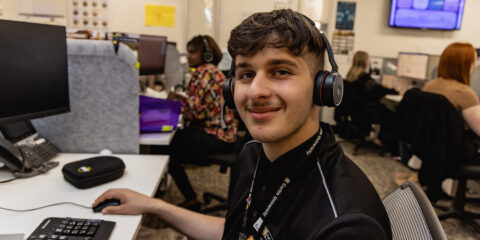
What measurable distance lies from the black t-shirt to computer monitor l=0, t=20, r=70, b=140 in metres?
0.71

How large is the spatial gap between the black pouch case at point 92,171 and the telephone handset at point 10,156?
14 cm

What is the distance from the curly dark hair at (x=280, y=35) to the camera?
607mm

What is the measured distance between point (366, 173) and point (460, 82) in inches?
42.2

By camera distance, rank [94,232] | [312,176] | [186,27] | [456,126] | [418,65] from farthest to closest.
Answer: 1. [186,27]
2. [418,65]
3. [456,126]
4. [94,232]
5. [312,176]

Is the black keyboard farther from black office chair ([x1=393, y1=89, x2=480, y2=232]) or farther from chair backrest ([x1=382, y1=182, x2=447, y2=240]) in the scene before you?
black office chair ([x1=393, y1=89, x2=480, y2=232])

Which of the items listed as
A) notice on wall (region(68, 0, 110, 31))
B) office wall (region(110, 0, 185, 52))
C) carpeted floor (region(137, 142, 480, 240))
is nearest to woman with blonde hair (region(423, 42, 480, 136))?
carpeted floor (region(137, 142, 480, 240))

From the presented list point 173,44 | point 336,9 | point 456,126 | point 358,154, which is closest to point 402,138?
point 456,126

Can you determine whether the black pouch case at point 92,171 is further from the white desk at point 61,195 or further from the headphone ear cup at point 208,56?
the headphone ear cup at point 208,56

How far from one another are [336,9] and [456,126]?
279 cm

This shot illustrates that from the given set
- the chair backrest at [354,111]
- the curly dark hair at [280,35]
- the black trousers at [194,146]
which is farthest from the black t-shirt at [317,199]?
the chair backrest at [354,111]

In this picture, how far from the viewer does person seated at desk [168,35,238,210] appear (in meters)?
1.81

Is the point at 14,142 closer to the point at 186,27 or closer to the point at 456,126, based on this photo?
the point at 456,126

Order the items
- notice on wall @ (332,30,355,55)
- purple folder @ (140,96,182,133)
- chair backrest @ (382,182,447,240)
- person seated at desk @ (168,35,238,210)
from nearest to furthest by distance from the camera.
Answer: chair backrest @ (382,182,447,240), purple folder @ (140,96,182,133), person seated at desk @ (168,35,238,210), notice on wall @ (332,30,355,55)

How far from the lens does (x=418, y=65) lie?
3.33 m
